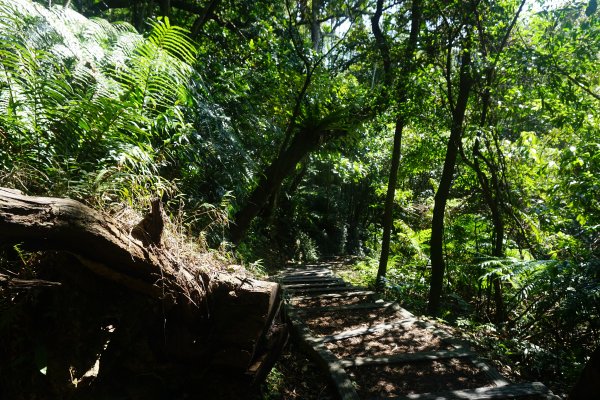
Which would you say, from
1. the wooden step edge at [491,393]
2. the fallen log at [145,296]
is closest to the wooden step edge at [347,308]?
the wooden step edge at [491,393]

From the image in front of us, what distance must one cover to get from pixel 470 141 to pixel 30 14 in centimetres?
552

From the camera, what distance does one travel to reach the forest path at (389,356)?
124 inches

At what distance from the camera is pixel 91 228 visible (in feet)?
5.55

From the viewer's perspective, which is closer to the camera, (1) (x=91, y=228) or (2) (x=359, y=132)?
(1) (x=91, y=228)

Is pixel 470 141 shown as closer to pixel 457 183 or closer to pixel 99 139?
pixel 457 183

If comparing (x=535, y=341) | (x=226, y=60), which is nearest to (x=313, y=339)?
(x=535, y=341)

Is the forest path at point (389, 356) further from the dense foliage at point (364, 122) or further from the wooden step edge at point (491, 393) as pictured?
the dense foliage at point (364, 122)

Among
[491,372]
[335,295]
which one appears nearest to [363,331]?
[491,372]

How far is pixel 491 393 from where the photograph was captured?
3.05 metres

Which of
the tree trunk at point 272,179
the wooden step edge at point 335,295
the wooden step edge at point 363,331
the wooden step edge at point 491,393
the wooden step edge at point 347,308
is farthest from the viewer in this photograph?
the wooden step edge at point 335,295

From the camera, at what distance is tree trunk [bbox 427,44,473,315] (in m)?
5.57

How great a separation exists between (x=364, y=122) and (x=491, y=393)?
18.6 feet

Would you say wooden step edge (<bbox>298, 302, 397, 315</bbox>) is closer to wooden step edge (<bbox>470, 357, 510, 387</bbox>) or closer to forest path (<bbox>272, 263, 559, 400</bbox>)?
forest path (<bbox>272, 263, 559, 400</bbox>)

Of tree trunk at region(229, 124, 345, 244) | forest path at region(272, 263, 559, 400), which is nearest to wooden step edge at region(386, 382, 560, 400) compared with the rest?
forest path at region(272, 263, 559, 400)
